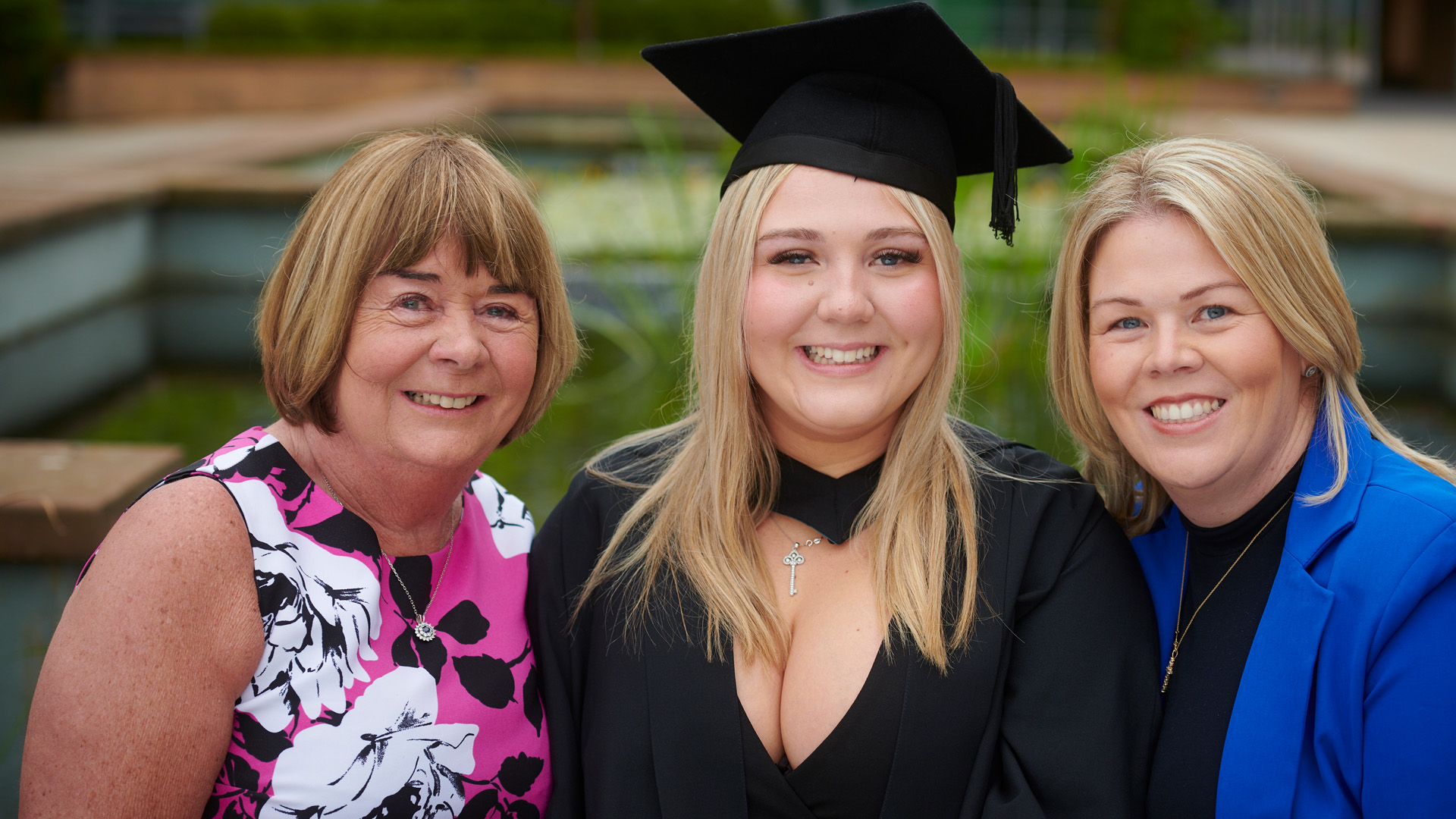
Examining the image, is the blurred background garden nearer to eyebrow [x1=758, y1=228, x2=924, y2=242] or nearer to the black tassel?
the black tassel

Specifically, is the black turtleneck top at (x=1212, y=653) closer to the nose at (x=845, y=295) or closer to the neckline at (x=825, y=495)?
the neckline at (x=825, y=495)

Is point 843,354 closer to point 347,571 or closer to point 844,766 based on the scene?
point 844,766

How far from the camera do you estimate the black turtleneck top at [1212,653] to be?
1925 mm

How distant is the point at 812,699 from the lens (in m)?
2.00

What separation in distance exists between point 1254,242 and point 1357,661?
2.20 ft

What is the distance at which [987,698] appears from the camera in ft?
6.46

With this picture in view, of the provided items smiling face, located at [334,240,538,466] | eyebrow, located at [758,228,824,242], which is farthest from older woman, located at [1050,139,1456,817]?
smiling face, located at [334,240,538,466]

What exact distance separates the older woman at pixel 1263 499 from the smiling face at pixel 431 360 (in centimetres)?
104

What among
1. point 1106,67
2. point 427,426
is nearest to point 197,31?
point 1106,67

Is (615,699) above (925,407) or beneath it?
beneath

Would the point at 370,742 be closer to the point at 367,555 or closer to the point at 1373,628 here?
the point at 367,555

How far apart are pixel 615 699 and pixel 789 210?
3.02 ft

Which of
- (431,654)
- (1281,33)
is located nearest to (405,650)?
(431,654)

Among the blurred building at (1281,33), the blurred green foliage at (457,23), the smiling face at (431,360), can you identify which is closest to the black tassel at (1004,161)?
the smiling face at (431,360)
